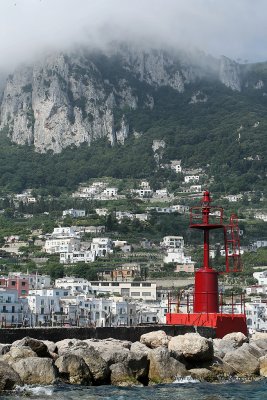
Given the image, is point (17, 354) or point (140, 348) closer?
point (17, 354)

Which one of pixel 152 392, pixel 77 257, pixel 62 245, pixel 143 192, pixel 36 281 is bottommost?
pixel 152 392

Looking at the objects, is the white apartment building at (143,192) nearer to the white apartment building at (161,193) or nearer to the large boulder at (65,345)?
the white apartment building at (161,193)

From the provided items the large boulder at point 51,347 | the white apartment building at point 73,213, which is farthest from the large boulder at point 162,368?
the white apartment building at point 73,213

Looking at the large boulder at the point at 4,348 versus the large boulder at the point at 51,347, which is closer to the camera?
the large boulder at the point at 4,348

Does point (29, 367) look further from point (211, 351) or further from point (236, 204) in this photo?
point (236, 204)

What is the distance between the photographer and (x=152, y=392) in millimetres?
29391

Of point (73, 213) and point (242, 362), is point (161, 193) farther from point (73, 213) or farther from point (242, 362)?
point (242, 362)

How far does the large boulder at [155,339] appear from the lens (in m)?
34.3

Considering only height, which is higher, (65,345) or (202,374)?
(65,345)

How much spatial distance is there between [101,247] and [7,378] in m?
110

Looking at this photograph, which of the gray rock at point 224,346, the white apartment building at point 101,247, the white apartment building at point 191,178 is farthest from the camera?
the white apartment building at point 191,178

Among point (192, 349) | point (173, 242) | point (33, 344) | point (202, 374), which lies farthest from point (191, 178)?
point (33, 344)

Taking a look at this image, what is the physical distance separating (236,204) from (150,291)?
64.8 metres

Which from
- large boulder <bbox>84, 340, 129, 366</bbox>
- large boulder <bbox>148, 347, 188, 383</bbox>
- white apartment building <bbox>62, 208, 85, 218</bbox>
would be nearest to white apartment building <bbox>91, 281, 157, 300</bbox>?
white apartment building <bbox>62, 208, 85, 218</bbox>
